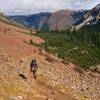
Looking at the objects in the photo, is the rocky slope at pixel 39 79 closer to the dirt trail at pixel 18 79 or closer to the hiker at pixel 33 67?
the dirt trail at pixel 18 79

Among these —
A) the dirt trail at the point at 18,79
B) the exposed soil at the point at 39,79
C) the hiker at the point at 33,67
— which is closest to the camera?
the dirt trail at the point at 18,79

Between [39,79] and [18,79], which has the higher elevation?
[18,79]

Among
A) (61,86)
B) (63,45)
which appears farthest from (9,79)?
(63,45)

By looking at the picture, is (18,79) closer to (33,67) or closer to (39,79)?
(33,67)

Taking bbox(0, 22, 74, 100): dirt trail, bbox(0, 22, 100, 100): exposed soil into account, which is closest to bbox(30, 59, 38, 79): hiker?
bbox(0, 22, 100, 100): exposed soil

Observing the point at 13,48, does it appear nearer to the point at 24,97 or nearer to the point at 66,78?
the point at 66,78

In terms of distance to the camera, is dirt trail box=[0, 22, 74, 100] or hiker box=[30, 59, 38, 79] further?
hiker box=[30, 59, 38, 79]

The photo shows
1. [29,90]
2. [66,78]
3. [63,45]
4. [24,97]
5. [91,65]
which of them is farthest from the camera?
[63,45]

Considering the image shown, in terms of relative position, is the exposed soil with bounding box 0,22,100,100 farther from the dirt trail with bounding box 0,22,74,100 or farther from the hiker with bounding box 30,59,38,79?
the hiker with bounding box 30,59,38,79

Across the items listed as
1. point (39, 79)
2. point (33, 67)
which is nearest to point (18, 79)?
point (33, 67)

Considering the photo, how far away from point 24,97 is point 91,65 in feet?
184

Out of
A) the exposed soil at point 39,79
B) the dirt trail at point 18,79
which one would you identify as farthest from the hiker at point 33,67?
the dirt trail at point 18,79

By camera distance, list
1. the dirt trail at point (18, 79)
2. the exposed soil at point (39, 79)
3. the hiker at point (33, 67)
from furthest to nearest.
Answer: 1. the hiker at point (33, 67)
2. the exposed soil at point (39, 79)
3. the dirt trail at point (18, 79)

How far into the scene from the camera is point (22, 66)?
52062 millimetres
